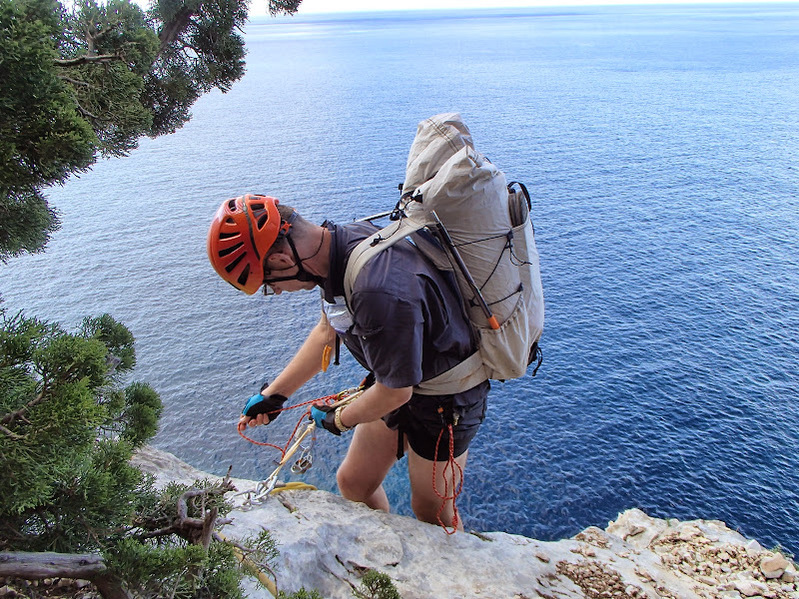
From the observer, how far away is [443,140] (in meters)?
6.44

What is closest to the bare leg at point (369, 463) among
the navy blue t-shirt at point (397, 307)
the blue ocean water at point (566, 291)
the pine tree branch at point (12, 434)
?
the navy blue t-shirt at point (397, 307)

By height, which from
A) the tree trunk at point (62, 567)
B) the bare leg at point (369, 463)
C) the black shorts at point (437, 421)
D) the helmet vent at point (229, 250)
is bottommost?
the bare leg at point (369, 463)

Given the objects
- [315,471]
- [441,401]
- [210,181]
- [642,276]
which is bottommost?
[315,471]

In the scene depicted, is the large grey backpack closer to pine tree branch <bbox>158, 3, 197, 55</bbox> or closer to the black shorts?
the black shorts

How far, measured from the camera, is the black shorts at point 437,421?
6.70 metres

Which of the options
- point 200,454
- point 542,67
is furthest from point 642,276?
point 542,67

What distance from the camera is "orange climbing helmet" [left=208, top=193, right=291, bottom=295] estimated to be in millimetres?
5332

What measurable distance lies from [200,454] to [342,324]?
17.2 m

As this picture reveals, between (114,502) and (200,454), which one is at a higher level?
(114,502)

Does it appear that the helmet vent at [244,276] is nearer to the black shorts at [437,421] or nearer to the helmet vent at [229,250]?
the helmet vent at [229,250]

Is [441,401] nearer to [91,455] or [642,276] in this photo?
[91,455]

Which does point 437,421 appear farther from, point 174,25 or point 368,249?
point 174,25

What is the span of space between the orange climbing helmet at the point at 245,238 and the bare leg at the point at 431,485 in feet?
10.6

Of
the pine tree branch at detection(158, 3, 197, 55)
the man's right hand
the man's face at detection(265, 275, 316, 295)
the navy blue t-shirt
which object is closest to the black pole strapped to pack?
the navy blue t-shirt
